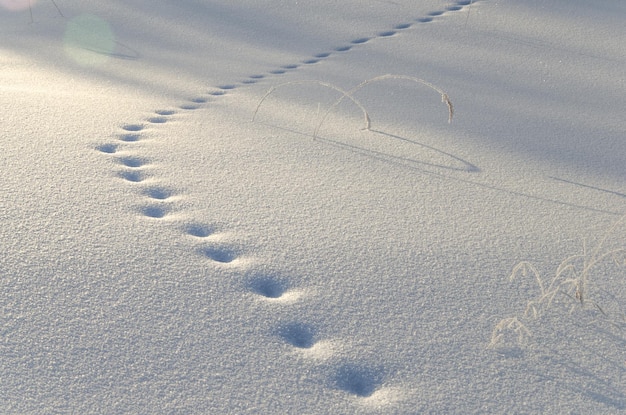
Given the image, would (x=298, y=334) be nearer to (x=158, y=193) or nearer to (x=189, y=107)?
(x=158, y=193)

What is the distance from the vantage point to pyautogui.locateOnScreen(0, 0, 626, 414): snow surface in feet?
4.09

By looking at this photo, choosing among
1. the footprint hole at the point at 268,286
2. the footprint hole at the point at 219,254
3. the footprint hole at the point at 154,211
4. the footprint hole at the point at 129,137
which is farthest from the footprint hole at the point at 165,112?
the footprint hole at the point at 268,286

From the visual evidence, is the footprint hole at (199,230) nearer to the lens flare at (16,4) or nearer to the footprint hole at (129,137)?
the footprint hole at (129,137)

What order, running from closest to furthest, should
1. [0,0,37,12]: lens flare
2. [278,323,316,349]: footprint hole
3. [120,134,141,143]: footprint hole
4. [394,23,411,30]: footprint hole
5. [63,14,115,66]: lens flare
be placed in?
[278,323,316,349]: footprint hole, [120,134,141,143]: footprint hole, [63,14,115,66]: lens flare, [394,23,411,30]: footprint hole, [0,0,37,12]: lens flare

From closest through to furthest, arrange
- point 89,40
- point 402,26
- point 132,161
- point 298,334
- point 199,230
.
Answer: point 298,334
point 199,230
point 132,161
point 89,40
point 402,26

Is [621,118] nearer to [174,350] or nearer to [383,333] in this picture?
[383,333]

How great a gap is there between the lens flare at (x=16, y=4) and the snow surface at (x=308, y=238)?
1.33m

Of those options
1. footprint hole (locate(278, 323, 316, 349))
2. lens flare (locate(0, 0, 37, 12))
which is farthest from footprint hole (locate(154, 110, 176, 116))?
lens flare (locate(0, 0, 37, 12))

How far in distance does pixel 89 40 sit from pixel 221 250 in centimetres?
260

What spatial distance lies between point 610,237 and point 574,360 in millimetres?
556

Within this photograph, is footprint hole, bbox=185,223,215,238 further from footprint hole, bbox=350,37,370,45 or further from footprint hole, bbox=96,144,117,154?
footprint hole, bbox=350,37,370,45

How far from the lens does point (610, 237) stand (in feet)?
5.81

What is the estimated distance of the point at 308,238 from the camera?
1.70 metres

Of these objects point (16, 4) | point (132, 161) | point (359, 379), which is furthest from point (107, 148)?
point (16, 4)
